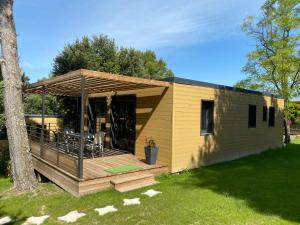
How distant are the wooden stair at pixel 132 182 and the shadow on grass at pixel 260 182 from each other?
89 cm

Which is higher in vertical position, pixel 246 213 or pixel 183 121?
pixel 183 121

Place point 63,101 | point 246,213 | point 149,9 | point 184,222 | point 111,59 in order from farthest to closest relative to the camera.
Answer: point 111,59
point 63,101
point 149,9
point 246,213
point 184,222

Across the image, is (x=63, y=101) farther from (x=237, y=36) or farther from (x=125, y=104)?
(x=237, y=36)

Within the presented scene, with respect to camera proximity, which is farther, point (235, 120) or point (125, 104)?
point (235, 120)

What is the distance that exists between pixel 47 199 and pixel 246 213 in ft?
13.4

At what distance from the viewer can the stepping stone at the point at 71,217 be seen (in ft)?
14.2

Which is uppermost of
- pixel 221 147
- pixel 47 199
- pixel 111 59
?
pixel 111 59

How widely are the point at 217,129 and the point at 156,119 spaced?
2.51 meters

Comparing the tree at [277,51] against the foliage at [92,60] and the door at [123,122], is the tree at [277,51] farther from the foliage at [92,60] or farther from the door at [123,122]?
the door at [123,122]

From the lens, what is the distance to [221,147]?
29.9 ft

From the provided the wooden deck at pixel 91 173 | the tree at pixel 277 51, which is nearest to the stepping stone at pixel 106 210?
the wooden deck at pixel 91 173

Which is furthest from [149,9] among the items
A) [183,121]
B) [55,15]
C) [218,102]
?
[183,121]

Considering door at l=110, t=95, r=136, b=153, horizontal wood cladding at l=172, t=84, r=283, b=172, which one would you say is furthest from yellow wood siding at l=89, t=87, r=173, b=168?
door at l=110, t=95, r=136, b=153

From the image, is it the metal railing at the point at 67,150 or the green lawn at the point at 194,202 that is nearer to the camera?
the green lawn at the point at 194,202
